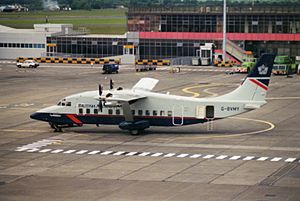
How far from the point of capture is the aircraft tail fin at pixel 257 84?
62.8 metres

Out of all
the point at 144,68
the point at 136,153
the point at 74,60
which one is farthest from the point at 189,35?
the point at 136,153

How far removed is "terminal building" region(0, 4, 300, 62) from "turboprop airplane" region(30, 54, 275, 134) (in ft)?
267

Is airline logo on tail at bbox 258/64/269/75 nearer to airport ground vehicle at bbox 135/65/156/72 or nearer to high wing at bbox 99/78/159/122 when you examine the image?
high wing at bbox 99/78/159/122

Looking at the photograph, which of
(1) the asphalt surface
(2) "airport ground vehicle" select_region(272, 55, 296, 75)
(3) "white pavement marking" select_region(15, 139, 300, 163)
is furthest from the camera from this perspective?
(2) "airport ground vehicle" select_region(272, 55, 296, 75)

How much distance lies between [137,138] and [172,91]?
33.6 m

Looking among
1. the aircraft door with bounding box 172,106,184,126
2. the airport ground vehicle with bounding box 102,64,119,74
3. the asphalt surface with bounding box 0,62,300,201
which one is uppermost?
the airport ground vehicle with bounding box 102,64,119,74

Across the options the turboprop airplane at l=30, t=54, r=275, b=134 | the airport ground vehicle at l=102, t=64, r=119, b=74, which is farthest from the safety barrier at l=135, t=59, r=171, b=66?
the turboprop airplane at l=30, t=54, r=275, b=134

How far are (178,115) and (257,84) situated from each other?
651 cm

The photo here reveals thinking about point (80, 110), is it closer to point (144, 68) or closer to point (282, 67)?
point (282, 67)

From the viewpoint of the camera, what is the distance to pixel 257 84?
62875 mm

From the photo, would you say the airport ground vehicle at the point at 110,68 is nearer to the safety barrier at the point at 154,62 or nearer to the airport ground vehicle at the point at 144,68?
the airport ground vehicle at the point at 144,68

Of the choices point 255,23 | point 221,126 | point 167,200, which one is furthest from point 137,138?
point 255,23

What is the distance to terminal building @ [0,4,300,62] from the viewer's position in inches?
5768

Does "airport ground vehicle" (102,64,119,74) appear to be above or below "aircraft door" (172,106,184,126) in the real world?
above
